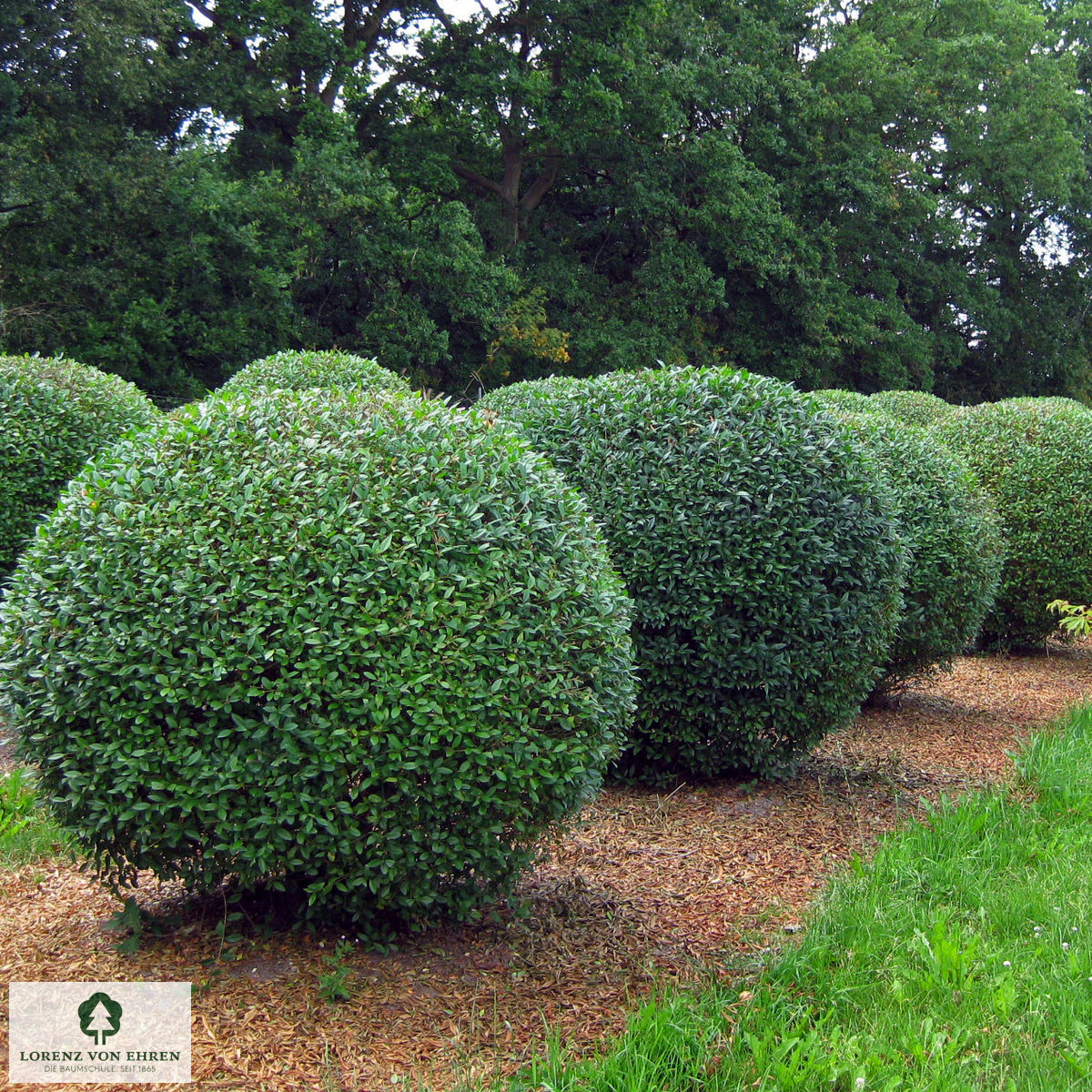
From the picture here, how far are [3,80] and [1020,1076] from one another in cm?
1873

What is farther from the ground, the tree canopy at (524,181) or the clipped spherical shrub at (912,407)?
the tree canopy at (524,181)

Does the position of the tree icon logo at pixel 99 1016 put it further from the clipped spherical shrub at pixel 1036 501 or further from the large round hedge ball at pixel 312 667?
the clipped spherical shrub at pixel 1036 501

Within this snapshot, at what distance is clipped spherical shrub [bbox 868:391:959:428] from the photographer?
11.6 metres

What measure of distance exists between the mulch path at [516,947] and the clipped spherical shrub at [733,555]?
471mm

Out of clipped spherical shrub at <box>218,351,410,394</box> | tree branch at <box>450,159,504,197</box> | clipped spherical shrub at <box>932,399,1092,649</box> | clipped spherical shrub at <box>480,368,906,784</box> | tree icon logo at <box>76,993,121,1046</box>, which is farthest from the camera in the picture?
tree branch at <box>450,159,504,197</box>

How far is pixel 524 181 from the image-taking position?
84.0 feet

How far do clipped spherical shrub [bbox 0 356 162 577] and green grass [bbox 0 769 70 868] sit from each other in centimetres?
223

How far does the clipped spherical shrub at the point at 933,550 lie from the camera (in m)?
7.38

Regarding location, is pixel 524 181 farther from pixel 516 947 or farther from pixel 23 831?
pixel 516 947

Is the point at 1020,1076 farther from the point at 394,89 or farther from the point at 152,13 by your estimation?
the point at 394,89

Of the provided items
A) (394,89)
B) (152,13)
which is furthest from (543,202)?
(152,13)

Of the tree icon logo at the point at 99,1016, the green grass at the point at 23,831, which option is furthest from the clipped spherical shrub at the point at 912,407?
the tree icon logo at the point at 99,1016

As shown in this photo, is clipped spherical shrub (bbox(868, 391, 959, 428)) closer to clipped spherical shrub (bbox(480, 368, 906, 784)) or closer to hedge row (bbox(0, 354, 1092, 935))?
clipped spherical shrub (bbox(480, 368, 906, 784))

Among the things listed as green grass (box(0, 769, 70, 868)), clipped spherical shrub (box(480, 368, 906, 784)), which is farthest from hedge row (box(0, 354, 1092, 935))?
clipped spherical shrub (box(480, 368, 906, 784))
